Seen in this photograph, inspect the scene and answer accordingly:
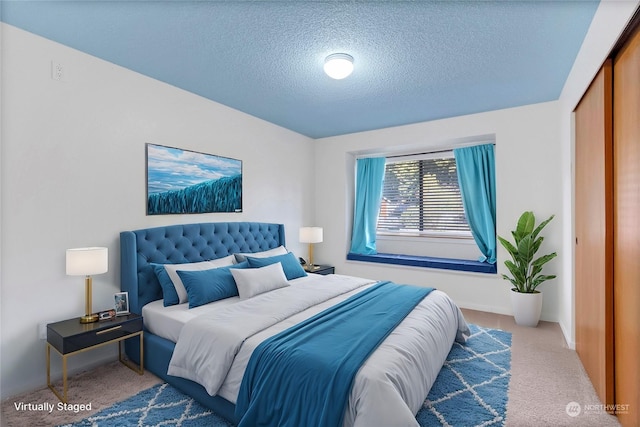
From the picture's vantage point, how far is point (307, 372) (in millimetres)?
1669

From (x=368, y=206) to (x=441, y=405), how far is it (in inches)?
137

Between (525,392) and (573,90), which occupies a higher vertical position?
(573,90)

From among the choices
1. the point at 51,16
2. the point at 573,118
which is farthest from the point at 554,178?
the point at 51,16

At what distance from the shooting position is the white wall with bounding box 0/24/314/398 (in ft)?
7.45

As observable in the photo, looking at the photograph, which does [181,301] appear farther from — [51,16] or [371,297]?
[51,16]

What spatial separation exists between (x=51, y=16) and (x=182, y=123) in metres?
1.34

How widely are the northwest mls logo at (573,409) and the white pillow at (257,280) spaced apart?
94.8 inches

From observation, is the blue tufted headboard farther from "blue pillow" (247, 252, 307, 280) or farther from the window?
the window

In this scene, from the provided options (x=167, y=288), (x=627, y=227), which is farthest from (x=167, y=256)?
(x=627, y=227)

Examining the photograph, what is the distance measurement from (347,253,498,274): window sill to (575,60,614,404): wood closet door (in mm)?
1318

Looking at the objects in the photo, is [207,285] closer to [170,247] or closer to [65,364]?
[170,247]

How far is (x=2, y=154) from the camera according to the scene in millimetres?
2217

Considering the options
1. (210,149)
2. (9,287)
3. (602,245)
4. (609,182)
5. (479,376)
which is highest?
(210,149)

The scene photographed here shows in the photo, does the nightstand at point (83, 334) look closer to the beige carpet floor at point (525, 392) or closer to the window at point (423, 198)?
the beige carpet floor at point (525, 392)
